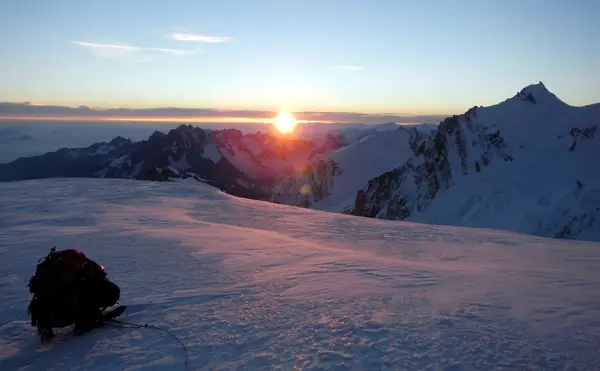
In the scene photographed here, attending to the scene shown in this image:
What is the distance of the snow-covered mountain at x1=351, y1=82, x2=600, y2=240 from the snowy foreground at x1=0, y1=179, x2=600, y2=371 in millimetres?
57677

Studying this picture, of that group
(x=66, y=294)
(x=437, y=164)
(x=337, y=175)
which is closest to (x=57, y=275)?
(x=66, y=294)

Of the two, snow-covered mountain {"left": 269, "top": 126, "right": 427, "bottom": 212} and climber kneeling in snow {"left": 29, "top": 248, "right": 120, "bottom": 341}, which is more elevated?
climber kneeling in snow {"left": 29, "top": 248, "right": 120, "bottom": 341}

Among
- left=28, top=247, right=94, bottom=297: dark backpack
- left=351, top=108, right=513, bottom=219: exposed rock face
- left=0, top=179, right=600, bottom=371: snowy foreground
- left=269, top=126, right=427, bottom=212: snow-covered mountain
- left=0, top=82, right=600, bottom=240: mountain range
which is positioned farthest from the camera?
left=269, top=126, right=427, bottom=212: snow-covered mountain

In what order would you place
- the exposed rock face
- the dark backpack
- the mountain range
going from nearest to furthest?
the dark backpack
the mountain range
the exposed rock face

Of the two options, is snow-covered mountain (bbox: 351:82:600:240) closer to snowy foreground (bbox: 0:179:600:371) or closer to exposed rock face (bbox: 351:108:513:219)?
exposed rock face (bbox: 351:108:513:219)

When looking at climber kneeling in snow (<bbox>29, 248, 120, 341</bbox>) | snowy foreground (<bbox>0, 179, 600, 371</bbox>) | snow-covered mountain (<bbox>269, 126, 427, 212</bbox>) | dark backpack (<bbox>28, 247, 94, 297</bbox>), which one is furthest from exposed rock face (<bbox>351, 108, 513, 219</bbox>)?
dark backpack (<bbox>28, 247, 94, 297</bbox>)

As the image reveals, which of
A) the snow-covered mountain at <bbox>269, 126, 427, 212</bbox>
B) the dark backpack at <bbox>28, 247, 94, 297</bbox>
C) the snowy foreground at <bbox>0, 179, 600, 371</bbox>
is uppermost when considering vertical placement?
the dark backpack at <bbox>28, 247, 94, 297</bbox>

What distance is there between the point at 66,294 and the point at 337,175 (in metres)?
156

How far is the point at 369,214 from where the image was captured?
354ft

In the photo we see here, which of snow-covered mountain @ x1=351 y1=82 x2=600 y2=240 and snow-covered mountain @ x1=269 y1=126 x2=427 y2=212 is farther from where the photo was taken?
snow-covered mountain @ x1=269 y1=126 x2=427 y2=212

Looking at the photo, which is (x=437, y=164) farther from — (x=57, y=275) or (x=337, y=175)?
(x=57, y=275)

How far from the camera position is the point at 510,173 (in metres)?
79.9

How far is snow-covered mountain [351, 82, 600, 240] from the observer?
6638 centimetres

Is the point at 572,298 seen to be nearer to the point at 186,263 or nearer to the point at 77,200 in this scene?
the point at 186,263
